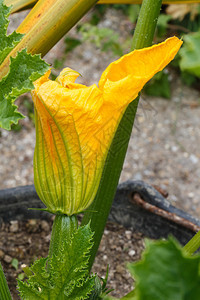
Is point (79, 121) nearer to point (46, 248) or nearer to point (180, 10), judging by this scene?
point (46, 248)

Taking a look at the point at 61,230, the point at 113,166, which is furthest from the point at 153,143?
the point at 61,230

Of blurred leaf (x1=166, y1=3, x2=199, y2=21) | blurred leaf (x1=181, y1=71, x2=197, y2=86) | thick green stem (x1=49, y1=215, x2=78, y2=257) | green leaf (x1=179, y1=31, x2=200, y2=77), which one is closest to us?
green leaf (x1=179, y1=31, x2=200, y2=77)

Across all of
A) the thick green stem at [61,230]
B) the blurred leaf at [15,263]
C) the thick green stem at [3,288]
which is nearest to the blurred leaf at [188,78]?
the blurred leaf at [15,263]

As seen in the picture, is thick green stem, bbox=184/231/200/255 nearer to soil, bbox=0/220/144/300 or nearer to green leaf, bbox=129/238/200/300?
green leaf, bbox=129/238/200/300

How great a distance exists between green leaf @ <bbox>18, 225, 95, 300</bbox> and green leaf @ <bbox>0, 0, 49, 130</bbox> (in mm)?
204

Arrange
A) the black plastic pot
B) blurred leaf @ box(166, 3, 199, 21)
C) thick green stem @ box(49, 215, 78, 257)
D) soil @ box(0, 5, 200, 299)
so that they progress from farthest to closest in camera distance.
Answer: blurred leaf @ box(166, 3, 199, 21) → soil @ box(0, 5, 200, 299) → the black plastic pot → thick green stem @ box(49, 215, 78, 257)

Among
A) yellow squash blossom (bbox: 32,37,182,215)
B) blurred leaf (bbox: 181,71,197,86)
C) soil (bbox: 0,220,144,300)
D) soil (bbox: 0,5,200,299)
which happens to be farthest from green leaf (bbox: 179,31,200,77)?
blurred leaf (bbox: 181,71,197,86)

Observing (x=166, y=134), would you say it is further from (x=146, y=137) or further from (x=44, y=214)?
(x=44, y=214)

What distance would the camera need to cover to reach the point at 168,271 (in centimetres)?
35

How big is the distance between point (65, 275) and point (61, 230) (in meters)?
0.10

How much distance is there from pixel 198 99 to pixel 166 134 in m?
0.34

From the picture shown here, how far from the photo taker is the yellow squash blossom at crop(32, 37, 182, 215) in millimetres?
627

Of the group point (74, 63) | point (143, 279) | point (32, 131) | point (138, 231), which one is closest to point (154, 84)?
point (74, 63)

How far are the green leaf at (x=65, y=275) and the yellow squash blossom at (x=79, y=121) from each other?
0.09 m
